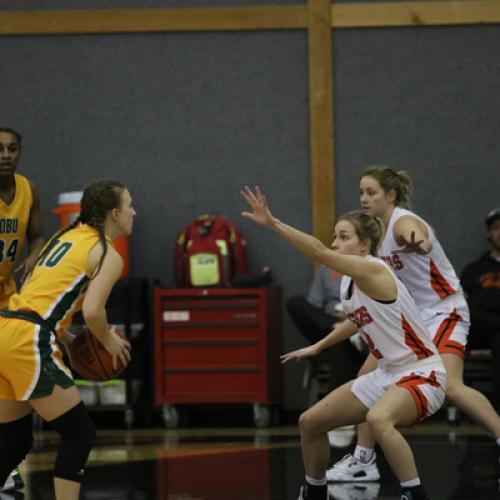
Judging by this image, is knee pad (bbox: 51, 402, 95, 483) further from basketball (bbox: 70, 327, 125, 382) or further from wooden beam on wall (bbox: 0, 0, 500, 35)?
wooden beam on wall (bbox: 0, 0, 500, 35)

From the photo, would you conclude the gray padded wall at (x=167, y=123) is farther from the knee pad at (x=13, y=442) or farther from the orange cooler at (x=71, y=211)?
the knee pad at (x=13, y=442)

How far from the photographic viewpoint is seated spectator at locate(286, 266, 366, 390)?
702cm

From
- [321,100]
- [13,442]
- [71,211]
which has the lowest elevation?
[13,442]

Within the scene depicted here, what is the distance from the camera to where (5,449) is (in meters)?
3.98

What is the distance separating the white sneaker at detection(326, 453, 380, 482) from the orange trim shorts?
5.78ft

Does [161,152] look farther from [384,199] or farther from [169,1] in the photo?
[384,199]

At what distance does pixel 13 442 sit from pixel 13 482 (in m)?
1.07

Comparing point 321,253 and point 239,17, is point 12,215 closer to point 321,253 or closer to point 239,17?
point 321,253

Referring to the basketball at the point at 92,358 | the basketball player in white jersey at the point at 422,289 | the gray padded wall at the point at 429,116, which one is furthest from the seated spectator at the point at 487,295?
the basketball at the point at 92,358

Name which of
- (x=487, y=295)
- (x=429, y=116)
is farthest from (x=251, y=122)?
(x=487, y=295)

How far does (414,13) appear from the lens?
816 cm

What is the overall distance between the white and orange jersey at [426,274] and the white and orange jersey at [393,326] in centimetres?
81

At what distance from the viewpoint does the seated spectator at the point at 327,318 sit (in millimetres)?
7020

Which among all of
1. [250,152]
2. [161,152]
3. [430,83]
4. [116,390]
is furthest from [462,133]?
[116,390]
